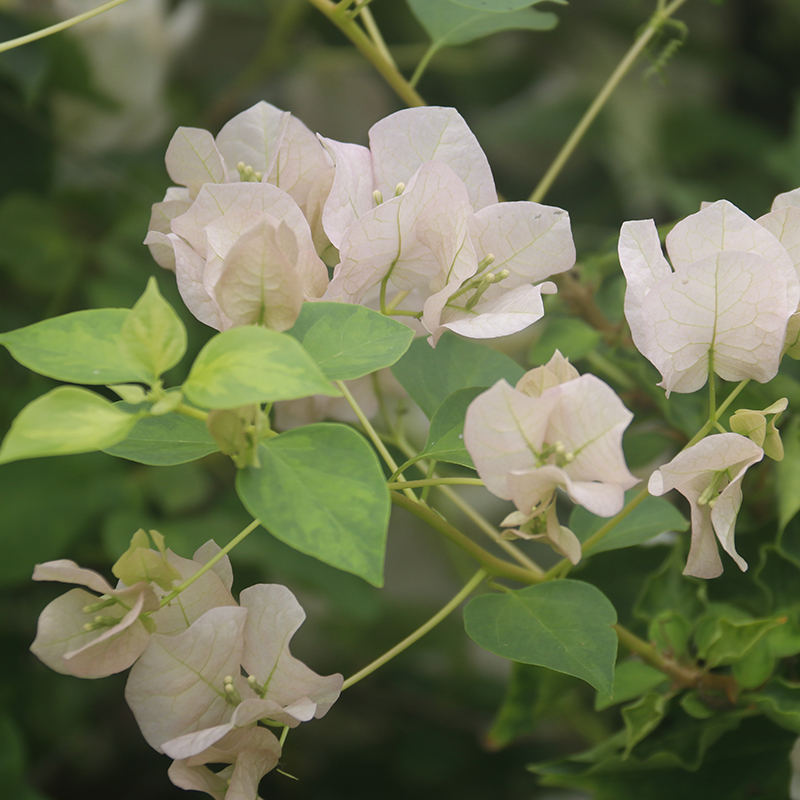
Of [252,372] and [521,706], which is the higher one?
[252,372]

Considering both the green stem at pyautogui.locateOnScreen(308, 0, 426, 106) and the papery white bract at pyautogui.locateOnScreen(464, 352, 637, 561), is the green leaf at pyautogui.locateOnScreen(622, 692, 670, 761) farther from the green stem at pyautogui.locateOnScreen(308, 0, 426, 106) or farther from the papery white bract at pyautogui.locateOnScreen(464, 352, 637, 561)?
the green stem at pyautogui.locateOnScreen(308, 0, 426, 106)

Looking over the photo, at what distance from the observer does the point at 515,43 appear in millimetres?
1194

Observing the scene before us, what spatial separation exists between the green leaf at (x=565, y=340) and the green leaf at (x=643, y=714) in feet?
0.62

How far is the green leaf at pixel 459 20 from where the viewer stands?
0.46 m

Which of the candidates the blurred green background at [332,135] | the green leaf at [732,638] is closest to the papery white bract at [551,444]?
the green leaf at [732,638]

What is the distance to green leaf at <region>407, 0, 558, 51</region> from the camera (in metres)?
0.46

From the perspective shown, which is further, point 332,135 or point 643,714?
point 332,135

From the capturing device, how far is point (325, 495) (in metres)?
0.23

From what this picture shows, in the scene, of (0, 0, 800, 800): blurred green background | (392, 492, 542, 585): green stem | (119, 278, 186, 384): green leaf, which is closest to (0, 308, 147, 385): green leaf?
(119, 278, 186, 384): green leaf

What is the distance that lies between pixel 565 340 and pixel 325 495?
264 millimetres

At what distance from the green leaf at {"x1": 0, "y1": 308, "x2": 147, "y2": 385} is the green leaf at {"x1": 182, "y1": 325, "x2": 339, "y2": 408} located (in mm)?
25

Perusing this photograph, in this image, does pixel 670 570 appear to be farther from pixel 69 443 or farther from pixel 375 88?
pixel 375 88

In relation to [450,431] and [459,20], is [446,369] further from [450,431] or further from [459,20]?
[459,20]

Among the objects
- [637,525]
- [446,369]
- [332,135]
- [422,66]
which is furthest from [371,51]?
[332,135]
